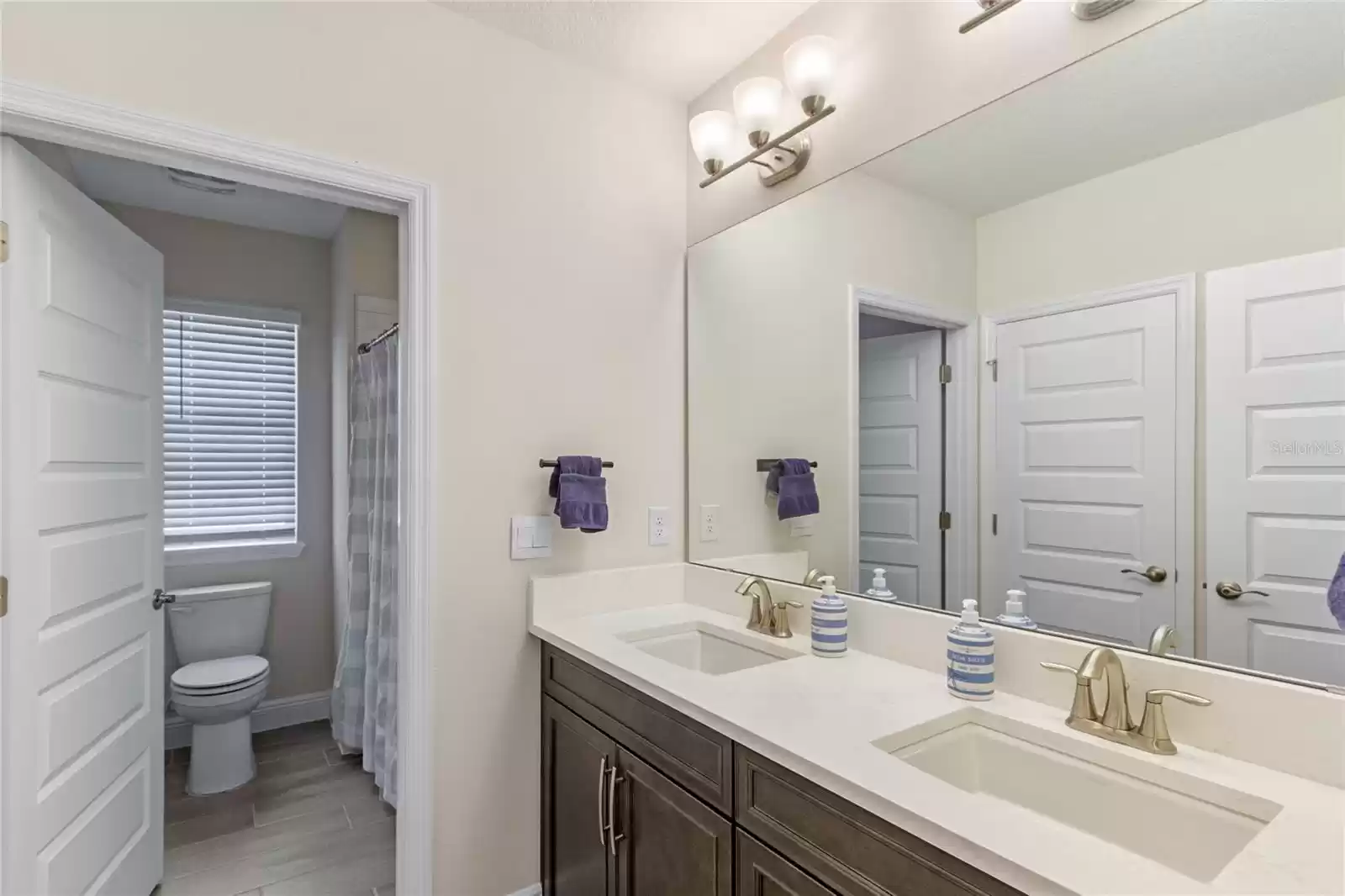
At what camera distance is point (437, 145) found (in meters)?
1.81

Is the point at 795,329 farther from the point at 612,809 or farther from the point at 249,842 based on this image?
the point at 249,842

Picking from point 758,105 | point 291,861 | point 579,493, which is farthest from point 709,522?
point 291,861

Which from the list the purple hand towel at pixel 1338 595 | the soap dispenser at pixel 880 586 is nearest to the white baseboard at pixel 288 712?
the soap dispenser at pixel 880 586

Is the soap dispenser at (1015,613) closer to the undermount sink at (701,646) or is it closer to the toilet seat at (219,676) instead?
the undermount sink at (701,646)

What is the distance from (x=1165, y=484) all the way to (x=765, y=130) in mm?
1304

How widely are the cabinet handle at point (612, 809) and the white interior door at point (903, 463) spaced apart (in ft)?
2.47

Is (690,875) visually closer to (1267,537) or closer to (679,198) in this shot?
(1267,537)

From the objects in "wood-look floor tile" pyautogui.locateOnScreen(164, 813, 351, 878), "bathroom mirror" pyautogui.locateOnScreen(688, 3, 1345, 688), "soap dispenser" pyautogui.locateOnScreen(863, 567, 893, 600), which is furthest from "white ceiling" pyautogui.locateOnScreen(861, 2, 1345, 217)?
"wood-look floor tile" pyautogui.locateOnScreen(164, 813, 351, 878)

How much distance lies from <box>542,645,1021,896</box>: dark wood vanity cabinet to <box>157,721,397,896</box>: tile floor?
2.54ft

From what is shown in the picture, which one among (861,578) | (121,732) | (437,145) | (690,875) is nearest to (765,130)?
(437,145)

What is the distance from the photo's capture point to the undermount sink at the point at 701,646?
1.81 m

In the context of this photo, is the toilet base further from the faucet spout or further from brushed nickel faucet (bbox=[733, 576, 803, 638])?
the faucet spout

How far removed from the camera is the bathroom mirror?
3.35 ft

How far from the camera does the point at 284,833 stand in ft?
7.80
